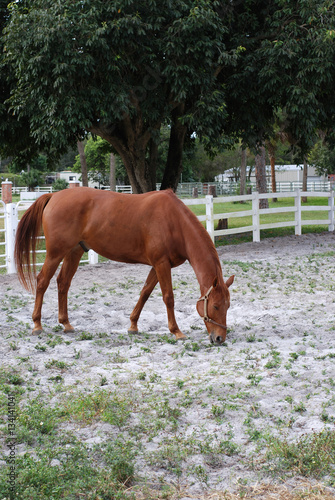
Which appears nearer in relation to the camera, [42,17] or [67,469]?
[67,469]

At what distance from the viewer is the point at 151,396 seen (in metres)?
4.18

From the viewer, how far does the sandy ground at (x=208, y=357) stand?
3477 millimetres

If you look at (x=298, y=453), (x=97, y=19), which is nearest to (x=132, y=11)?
(x=97, y=19)

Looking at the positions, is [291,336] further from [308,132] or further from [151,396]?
[308,132]

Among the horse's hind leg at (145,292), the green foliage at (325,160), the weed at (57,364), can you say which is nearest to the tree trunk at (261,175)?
the green foliage at (325,160)

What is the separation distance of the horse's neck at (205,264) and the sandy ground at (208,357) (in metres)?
0.66

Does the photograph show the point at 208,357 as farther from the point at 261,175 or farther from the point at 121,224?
the point at 261,175

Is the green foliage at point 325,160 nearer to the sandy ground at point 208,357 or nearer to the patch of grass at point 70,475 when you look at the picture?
the sandy ground at point 208,357

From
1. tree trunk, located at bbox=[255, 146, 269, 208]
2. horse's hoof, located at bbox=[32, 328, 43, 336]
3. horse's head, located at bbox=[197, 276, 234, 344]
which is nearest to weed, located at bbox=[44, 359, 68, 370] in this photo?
horse's hoof, located at bbox=[32, 328, 43, 336]

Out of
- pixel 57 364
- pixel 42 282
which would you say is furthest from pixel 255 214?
pixel 57 364

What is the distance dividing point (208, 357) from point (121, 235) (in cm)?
172

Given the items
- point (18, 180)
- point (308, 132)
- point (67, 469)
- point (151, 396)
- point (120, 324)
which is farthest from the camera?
point (18, 180)

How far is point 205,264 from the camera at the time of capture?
5645 mm

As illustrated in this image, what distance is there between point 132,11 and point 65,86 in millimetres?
2160
